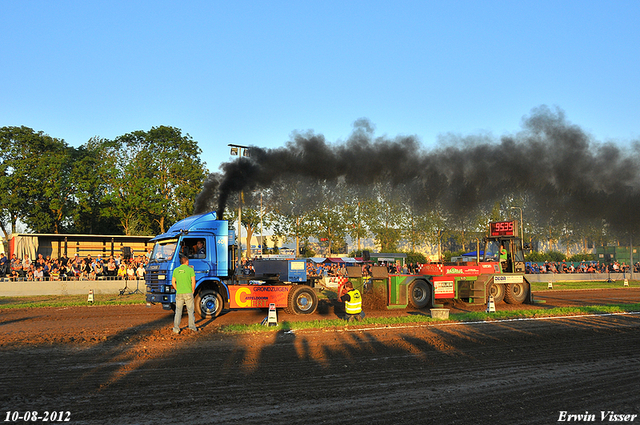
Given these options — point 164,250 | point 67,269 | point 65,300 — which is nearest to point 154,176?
point 67,269

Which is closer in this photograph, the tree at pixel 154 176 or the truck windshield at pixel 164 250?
the truck windshield at pixel 164 250

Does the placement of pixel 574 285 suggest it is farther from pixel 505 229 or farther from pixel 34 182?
pixel 34 182

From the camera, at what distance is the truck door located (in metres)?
15.2

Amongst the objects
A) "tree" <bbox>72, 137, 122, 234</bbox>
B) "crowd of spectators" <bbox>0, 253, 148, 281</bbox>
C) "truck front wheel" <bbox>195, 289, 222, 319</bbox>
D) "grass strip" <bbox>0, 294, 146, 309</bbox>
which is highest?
"tree" <bbox>72, 137, 122, 234</bbox>

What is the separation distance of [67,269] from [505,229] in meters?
24.4

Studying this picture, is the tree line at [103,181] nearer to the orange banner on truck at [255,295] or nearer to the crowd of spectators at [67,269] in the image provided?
the crowd of spectators at [67,269]

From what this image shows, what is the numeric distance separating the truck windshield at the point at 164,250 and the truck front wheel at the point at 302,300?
421 cm

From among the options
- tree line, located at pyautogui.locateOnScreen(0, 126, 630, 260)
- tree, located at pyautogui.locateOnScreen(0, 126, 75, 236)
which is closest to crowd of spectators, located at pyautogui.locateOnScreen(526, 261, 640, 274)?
tree line, located at pyautogui.locateOnScreen(0, 126, 630, 260)

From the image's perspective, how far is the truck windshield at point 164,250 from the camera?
49.9 ft

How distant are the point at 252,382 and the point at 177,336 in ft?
16.7

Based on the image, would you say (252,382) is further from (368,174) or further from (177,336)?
(368,174)

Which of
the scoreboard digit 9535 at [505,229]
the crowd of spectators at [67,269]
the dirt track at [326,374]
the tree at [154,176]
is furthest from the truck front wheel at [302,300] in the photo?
the tree at [154,176]

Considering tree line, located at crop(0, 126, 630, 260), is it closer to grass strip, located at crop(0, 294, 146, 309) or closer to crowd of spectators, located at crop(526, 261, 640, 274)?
crowd of spectators, located at crop(526, 261, 640, 274)

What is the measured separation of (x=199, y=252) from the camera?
15.3 m
